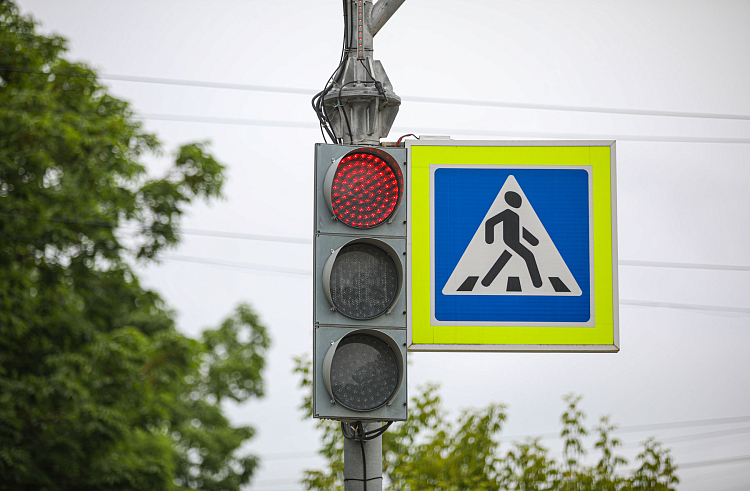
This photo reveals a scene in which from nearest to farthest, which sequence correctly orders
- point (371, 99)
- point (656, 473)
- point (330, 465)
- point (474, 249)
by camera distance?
point (474, 249)
point (371, 99)
point (656, 473)
point (330, 465)

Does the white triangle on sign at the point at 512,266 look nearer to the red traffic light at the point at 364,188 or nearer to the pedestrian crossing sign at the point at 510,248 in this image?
the pedestrian crossing sign at the point at 510,248

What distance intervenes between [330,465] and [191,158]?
7298 mm

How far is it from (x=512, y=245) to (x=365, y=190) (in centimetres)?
77

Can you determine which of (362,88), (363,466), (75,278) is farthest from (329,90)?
(75,278)

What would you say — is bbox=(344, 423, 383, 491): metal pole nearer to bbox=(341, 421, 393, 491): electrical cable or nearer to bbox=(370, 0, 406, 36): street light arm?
bbox=(341, 421, 393, 491): electrical cable

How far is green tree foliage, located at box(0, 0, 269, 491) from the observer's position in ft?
51.8

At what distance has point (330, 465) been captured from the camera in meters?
14.8

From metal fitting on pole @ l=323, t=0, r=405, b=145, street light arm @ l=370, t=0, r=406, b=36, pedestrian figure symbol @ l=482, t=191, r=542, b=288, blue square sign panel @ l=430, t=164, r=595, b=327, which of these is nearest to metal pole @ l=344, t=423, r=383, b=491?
blue square sign panel @ l=430, t=164, r=595, b=327

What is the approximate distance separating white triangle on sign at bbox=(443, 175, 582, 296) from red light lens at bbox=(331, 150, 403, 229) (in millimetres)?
513

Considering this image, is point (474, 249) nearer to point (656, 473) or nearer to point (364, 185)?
point (364, 185)

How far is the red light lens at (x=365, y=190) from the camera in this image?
3.76 metres

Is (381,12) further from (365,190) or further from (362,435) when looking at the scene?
(362,435)

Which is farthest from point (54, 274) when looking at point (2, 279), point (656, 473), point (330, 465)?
point (656, 473)

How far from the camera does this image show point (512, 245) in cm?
405
